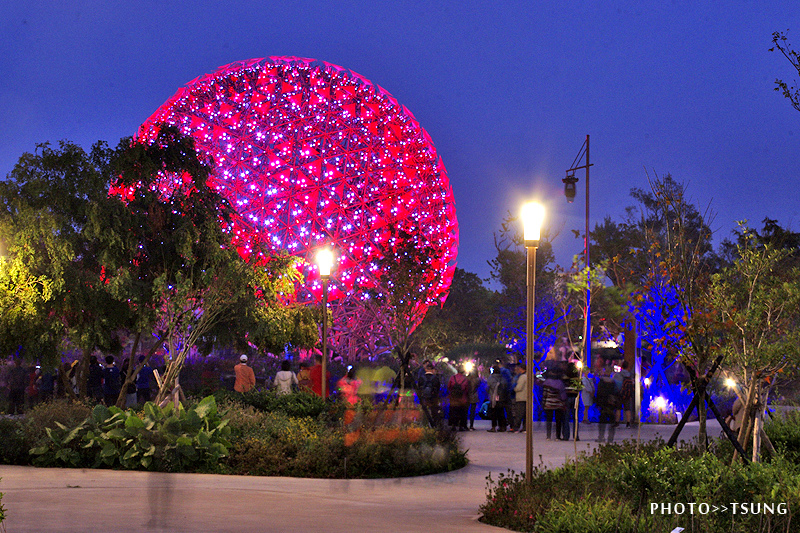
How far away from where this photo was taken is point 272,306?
1944 centimetres

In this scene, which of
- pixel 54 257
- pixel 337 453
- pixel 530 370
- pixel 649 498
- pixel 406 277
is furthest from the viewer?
pixel 406 277

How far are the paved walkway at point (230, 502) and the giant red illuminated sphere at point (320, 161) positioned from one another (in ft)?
55.7

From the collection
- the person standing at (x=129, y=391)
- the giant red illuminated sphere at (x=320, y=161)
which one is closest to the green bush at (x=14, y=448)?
the person standing at (x=129, y=391)

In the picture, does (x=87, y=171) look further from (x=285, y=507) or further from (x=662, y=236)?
(x=662, y=236)

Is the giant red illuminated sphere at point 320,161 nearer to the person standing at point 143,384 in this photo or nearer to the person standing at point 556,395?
the person standing at point 143,384

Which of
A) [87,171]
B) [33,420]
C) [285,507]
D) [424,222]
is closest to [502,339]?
[424,222]

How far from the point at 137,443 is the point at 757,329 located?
8.41 metres

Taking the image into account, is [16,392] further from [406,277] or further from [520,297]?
[520,297]

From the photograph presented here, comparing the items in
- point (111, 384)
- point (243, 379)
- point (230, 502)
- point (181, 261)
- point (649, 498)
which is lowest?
point (230, 502)

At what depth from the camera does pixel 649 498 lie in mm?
7836

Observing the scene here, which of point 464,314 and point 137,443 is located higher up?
point 464,314

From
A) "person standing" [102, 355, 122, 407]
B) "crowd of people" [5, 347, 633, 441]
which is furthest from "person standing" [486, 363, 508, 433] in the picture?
"person standing" [102, 355, 122, 407]

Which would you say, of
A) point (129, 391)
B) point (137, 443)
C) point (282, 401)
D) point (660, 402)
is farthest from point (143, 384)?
point (660, 402)

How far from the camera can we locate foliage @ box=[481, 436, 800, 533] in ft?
23.5
